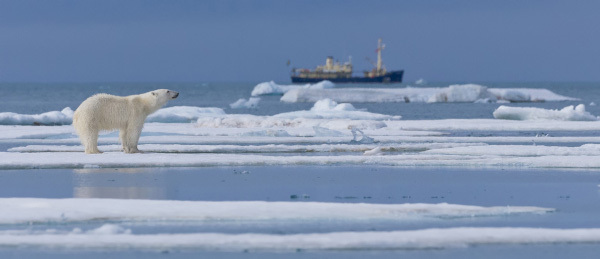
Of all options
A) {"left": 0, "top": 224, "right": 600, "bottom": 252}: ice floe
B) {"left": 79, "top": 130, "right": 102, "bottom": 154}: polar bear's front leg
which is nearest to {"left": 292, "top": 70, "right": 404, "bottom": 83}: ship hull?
{"left": 79, "top": 130, "right": 102, "bottom": 154}: polar bear's front leg

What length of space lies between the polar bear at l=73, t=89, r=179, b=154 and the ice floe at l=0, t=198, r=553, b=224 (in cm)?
559

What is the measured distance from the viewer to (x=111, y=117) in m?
14.7

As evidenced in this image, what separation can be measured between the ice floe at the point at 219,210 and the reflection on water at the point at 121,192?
0.68m

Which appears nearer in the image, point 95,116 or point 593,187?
point 593,187

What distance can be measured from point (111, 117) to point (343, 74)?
112634 millimetres

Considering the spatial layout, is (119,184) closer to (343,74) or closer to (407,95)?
(407,95)

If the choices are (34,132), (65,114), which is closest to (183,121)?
(65,114)

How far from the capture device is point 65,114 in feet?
94.7

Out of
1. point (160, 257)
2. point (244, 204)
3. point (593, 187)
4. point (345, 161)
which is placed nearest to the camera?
point (160, 257)

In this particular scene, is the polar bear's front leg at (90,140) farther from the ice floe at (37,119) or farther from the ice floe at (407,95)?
the ice floe at (407,95)

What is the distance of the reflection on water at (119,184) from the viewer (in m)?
9.95

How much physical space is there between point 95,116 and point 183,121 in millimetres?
15023

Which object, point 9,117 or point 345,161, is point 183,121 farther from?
point 345,161

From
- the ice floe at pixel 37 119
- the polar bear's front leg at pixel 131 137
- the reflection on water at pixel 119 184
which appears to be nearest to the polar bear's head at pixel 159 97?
the polar bear's front leg at pixel 131 137
